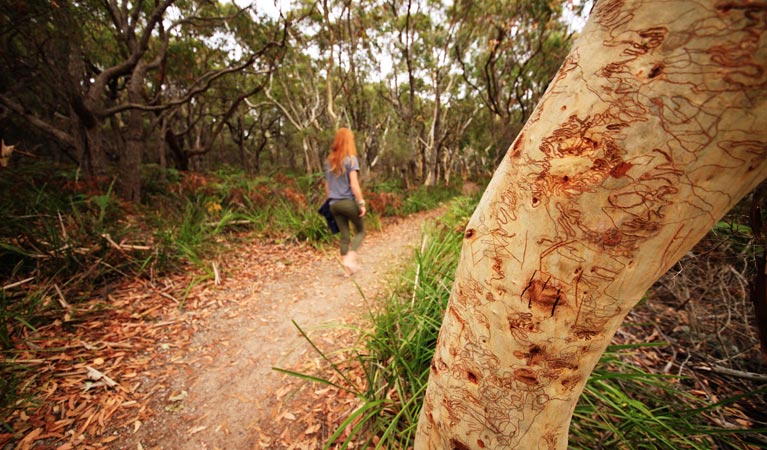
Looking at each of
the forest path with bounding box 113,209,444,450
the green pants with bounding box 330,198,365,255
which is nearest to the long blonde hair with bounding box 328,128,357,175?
the green pants with bounding box 330,198,365,255

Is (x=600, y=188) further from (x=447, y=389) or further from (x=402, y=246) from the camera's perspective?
(x=402, y=246)

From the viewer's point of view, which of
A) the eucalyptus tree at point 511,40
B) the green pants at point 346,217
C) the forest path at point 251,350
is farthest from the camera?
the eucalyptus tree at point 511,40

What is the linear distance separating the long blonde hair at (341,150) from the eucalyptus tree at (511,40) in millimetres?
5893

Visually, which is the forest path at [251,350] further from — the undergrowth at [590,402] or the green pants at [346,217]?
the green pants at [346,217]

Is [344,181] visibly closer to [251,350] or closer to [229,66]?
[251,350]

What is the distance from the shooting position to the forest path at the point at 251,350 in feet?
6.13

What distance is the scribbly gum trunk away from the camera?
0.44m

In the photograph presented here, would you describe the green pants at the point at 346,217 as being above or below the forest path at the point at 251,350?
above

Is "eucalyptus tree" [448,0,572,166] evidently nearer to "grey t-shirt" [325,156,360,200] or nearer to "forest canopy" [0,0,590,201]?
"forest canopy" [0,0,590,201]

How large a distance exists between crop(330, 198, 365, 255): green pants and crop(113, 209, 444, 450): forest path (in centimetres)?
55

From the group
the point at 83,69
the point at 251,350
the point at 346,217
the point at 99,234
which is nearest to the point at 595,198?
the point at 251,350

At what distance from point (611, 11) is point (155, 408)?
3306 mm

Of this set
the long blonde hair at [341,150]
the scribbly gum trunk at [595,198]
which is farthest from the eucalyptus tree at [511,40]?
the scribbly gum trunk at [595,198]

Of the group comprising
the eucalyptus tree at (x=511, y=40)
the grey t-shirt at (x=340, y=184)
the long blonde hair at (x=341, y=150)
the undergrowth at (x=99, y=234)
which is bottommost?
the undergrowth at (x=99, y=234)
